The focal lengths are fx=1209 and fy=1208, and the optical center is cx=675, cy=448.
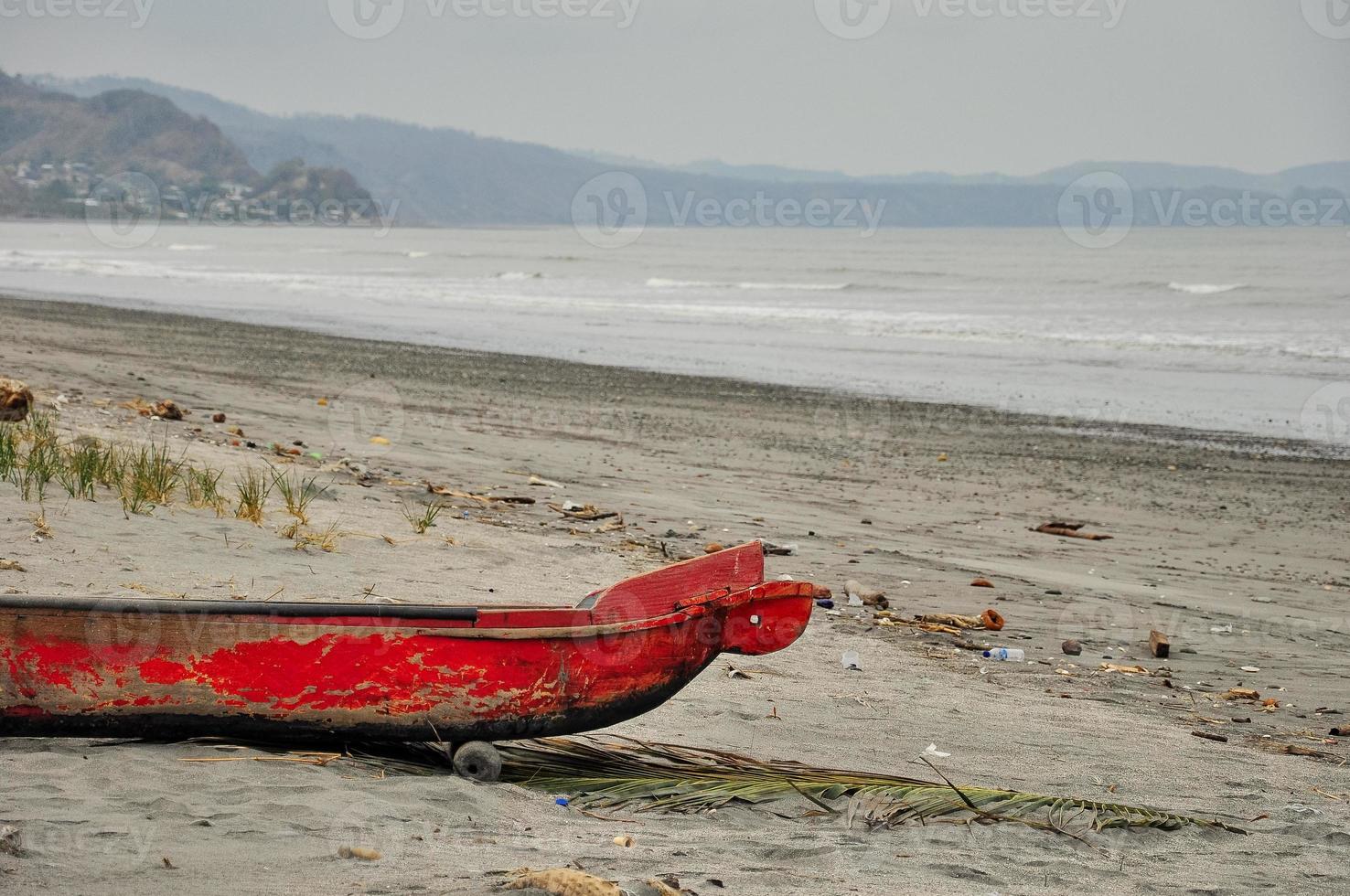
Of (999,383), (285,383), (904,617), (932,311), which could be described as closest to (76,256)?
(932,311)

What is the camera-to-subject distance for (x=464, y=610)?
11.8 feet

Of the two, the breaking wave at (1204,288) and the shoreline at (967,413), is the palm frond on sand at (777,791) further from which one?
the breaking wave at (1204,288)

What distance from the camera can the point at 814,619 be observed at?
632cm

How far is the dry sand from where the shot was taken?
3.21 metres

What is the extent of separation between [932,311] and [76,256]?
116 ft

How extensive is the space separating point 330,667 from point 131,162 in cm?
19880

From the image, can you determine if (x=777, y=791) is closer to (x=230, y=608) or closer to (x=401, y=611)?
(x=401, y=611)

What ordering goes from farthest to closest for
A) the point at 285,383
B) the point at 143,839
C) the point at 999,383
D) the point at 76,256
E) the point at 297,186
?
1. the point at 297,186
2. the point at 76,256
3. the point at 999,383
4. the point at 285,383
5. the point at 143,839

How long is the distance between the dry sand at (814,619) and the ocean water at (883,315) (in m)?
4.12

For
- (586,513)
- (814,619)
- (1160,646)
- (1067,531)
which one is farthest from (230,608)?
(1067,531)

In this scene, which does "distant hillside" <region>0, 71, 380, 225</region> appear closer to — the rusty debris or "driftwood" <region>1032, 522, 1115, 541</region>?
the rusty debris

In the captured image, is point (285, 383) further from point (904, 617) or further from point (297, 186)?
point (297, 186)

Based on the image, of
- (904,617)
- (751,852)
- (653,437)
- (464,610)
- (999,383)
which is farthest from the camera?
(999,383)

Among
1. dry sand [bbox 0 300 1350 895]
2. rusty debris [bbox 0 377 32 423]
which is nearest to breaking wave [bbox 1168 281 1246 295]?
dry sand [bbox 0 300 1350 895]
